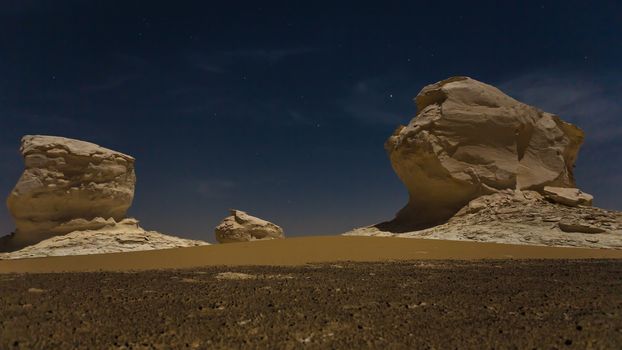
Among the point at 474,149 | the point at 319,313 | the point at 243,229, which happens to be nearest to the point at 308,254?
the point at 319,313

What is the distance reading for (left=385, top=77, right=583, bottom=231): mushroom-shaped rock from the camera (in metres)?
25.9

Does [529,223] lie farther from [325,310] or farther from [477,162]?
[325,310]

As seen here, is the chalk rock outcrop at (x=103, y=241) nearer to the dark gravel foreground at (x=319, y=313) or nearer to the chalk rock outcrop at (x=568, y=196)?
the dark gravel foreground at (x=319, y=313)

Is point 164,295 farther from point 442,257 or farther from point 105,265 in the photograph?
point 442,257

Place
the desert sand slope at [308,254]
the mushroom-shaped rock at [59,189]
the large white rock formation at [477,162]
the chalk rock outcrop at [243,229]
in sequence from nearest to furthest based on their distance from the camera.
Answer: the desert sand slope at [308,254] < the mushroom-shaped rock at [59,189] < the large white rock formation at [477,162] < the chalk rock outcrop at [243,229]

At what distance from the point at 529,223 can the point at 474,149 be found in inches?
257

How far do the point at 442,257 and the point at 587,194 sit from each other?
1639 cm

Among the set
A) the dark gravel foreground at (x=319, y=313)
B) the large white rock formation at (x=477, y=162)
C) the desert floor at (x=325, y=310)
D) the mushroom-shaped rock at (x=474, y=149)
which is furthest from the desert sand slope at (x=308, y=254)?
the mushroom-shaped rock at (x=474, y=149)

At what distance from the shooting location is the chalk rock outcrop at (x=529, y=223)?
61.8ft

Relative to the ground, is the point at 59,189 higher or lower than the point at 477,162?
lower

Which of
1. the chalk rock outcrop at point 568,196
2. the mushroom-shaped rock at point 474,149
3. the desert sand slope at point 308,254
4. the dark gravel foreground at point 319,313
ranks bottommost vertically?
the dark gravel foreground at point 319,313

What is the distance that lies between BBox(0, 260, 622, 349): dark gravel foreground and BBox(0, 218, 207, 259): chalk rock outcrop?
1607cm

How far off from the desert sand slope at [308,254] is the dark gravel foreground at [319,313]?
17.9ft

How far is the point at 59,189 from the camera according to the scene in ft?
79.5
